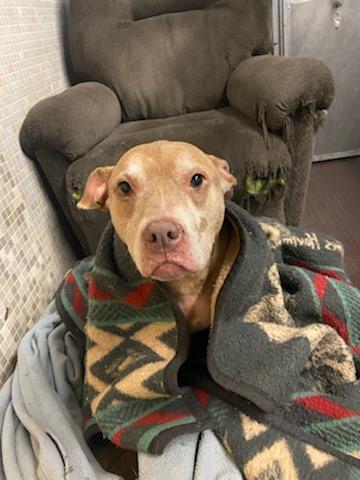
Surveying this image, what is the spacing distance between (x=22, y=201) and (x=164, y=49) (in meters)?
1.14

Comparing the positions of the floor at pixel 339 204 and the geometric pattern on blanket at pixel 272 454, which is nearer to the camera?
the geometric pattern on blanket at pixel 272 454

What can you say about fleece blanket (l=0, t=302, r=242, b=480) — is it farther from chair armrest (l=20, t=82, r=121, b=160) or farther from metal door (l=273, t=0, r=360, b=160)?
metal door (l=273, t=0, r=360, b=160)

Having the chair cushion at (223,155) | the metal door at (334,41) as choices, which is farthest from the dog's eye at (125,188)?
the metal door at (334,41)

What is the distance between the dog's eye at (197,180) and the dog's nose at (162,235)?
0.18 meters

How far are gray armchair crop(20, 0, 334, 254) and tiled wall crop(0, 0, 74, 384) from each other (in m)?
0.08

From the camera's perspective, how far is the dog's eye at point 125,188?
0.90 metres

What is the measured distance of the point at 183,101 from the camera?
208cm

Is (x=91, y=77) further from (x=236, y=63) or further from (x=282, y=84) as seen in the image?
(x=282, y=84)

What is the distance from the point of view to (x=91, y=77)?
2.09 meters

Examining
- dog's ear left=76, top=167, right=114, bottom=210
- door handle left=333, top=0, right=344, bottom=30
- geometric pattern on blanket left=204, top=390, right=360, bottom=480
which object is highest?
door handle left=333, top=0, right=344, bottom=30

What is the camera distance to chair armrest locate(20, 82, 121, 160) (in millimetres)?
1491

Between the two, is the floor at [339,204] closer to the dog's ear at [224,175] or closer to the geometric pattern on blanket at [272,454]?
the dog's ear at [224,175]

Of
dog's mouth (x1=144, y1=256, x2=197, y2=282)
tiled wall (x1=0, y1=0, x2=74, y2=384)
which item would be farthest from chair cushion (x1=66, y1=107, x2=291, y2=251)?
dog's mouth (x1=144, y1=256, x2=197, y2=282)

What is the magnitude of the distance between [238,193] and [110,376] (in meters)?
0.84
